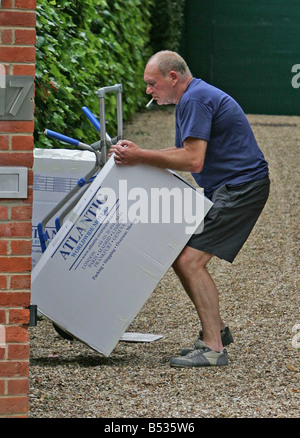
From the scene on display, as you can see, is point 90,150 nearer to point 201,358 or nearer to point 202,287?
point 202,287

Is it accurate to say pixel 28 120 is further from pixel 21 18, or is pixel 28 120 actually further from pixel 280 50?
pixel 280 50

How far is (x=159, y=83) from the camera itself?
4.66 meters

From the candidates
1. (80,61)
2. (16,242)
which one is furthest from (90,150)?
(80,61)

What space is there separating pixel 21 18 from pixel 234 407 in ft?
6.25

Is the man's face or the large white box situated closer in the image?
the large white box

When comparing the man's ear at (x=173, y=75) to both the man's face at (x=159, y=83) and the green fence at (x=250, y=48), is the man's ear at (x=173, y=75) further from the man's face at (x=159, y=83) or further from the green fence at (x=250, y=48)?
the green fence at (x=250, y=48)

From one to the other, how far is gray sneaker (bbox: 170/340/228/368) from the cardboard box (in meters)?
1.11

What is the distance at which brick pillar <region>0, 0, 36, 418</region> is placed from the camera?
11.1ft

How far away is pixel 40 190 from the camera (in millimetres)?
5227

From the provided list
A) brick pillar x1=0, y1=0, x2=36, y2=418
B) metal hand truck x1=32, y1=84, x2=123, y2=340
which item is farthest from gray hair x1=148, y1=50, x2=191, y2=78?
brick pillar x1=0, y1=0, x2=36, y2=418

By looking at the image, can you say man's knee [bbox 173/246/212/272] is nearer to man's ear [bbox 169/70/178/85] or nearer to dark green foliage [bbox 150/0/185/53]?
man's ear [bbox 169/70/178/85]

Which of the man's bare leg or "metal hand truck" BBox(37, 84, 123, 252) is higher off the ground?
"metal hand truck" BBox(37, 84, 123, 252)

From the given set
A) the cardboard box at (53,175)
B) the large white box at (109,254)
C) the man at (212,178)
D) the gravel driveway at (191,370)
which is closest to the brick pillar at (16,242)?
the gravel driveway at (191,370)

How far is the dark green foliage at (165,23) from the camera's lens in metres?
15.1
